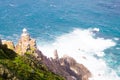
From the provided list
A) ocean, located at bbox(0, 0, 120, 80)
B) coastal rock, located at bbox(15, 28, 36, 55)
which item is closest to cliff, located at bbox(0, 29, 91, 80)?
coastal rock, located at bbox(15, 28, 36, 55)

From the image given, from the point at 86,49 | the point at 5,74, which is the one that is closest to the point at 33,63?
the point at 5,74

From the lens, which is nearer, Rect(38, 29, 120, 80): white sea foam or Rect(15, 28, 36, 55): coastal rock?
Rect(15, 28, 36, 55): coastal rock

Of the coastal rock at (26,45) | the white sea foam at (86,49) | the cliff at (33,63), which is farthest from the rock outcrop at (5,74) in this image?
the white sea foam at (86,49)

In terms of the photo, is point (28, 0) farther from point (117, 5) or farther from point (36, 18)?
point (117, 5)

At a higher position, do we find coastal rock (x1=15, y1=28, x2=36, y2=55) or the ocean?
coastal rock (x1=15, y1=28, x2=36, y2=55)

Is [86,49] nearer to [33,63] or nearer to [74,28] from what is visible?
[74,28]

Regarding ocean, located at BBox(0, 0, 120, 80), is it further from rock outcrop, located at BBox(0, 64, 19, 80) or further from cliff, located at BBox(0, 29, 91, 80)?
rock outcrop, located at BBox(0, 64, 19, 80)

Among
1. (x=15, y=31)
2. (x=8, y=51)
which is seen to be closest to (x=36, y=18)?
(x=15, y=31)
